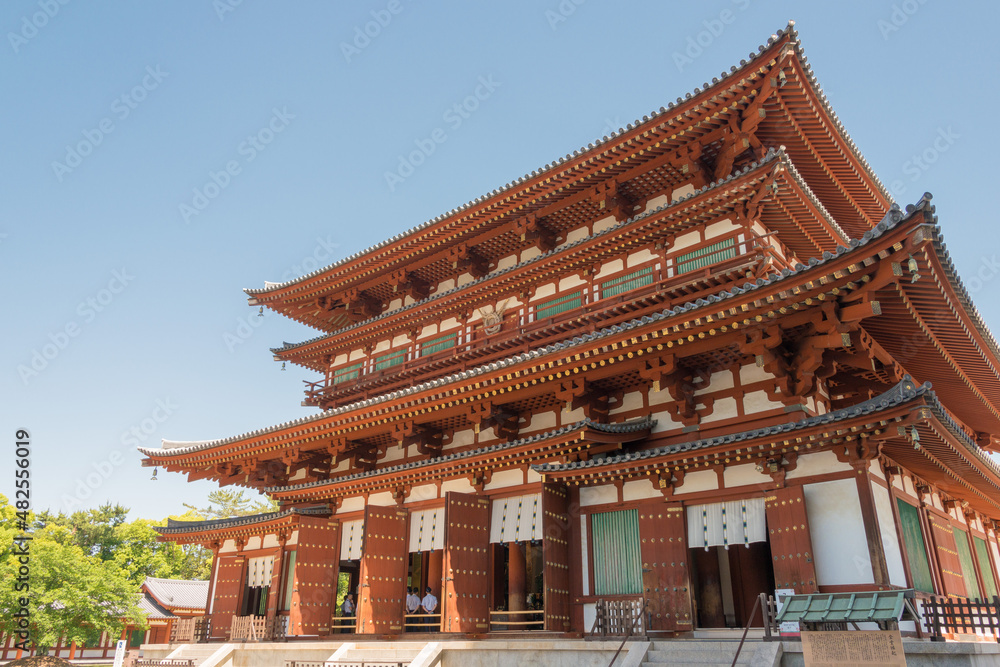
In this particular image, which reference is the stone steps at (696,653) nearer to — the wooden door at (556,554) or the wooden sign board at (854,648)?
the wooden sign board at (854,648)

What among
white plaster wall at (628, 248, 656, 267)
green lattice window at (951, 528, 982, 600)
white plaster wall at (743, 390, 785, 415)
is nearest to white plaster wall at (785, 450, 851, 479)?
white plaster wall at (743, 390, 785, 415)

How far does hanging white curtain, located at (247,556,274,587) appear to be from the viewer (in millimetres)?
19719

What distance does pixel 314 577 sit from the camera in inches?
658

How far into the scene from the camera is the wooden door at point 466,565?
45.4 feet

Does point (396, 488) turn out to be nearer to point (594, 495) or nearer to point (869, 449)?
point (594, 495)

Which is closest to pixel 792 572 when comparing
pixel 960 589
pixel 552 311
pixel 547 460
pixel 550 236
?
pixel 547 460

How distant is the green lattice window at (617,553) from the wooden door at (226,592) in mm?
12039

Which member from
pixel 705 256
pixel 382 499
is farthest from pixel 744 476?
pixel 382 499

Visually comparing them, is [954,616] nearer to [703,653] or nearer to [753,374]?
[703,653]

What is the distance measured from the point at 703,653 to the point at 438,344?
11.6 meters

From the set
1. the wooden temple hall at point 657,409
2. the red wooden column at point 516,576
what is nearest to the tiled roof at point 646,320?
the wooden temple hall at point 657,409

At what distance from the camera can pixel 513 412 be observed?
16266 millimetres

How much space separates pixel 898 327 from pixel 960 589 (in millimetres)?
6345

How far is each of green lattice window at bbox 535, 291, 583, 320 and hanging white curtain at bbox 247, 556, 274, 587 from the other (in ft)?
34.8
